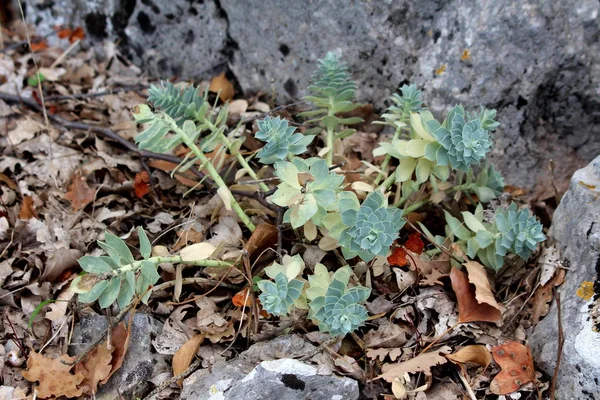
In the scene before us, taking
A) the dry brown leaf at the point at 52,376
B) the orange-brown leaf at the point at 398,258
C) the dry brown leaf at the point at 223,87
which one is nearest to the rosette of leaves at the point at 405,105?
the orange-brown leaf at the point at 398,258

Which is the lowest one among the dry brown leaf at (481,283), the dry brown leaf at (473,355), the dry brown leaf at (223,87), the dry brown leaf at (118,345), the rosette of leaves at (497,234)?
the dry brown leaf at (118,345)

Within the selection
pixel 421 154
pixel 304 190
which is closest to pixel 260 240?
pixel 304 190

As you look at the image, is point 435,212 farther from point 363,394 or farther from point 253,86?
point 253,86

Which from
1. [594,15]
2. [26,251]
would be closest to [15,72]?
[26,251]

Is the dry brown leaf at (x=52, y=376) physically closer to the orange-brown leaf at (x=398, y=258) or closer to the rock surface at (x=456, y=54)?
the orange-brown leaf at (x=398, y=258)

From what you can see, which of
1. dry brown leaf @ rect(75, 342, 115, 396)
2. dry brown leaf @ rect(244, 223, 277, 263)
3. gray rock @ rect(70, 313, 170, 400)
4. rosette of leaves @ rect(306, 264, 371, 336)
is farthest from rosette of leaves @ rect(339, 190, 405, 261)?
dry brown leaf @ rect(75, 342, 115, 396)

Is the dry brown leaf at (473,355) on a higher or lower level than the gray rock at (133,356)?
higher

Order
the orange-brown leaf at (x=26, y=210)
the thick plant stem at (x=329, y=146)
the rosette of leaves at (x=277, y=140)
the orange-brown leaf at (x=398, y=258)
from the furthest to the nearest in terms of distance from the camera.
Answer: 1. the orange-brown leaf at (x=26, y=210)
2. the thick plant stem at (x=329, y=146)
3. the orange-brown leaf at (x=398, y=258)
4. the rosette of leaves at (x=277, y=140)

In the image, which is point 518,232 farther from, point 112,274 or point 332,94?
point 112,274
